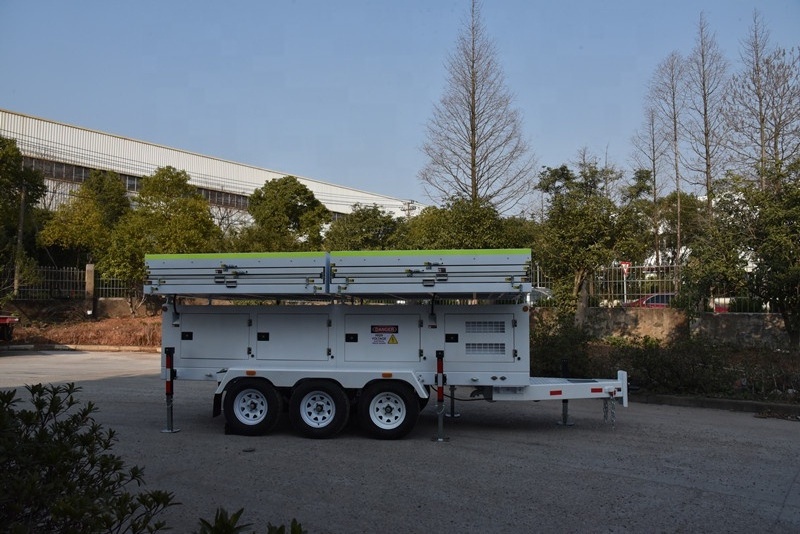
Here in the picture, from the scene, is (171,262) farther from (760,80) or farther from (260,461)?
(760,80)

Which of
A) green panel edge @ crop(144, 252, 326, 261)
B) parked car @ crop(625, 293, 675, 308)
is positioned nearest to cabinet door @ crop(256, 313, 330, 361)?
green panel edge @ crop(144, 252, 326, 261)

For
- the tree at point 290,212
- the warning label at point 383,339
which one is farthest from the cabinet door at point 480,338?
the tree at point 290,212

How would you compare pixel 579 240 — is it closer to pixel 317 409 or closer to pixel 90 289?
pixel 317 409

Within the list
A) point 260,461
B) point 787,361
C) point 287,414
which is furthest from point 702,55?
point 260,461

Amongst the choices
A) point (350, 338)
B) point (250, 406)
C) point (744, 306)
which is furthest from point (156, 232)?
point (744, 306)

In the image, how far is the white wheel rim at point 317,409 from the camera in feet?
30.4

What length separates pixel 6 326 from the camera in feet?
79.4

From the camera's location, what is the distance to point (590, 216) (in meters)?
18.8

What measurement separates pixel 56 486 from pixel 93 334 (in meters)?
25.2

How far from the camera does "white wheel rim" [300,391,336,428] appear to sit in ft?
30.4

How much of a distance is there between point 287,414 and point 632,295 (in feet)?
41.9

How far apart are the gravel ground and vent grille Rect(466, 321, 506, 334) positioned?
148 cm

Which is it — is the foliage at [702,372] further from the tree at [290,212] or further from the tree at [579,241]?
the tree at [290,212]

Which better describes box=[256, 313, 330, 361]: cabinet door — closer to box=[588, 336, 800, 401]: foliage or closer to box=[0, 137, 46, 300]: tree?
box=[588, 336, 800, 401]: foliage
